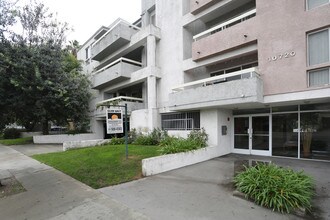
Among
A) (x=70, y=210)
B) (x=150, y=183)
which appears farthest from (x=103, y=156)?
(x=70, y=210)

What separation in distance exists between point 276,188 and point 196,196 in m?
1.93

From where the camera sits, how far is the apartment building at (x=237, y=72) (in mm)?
8141

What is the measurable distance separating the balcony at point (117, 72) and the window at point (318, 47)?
11.8 metres

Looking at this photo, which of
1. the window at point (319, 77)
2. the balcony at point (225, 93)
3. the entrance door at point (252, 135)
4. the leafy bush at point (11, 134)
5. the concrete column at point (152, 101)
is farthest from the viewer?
the leafy bush at point (11, 134)

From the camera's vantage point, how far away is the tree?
1518 centimetres

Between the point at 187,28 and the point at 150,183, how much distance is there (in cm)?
1103

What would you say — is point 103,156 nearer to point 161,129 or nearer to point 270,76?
point 161,129

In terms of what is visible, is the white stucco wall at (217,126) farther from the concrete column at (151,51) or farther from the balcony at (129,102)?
the balcony at (129,102)

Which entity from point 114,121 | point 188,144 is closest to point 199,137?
point 188,144

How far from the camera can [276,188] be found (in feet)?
15.5

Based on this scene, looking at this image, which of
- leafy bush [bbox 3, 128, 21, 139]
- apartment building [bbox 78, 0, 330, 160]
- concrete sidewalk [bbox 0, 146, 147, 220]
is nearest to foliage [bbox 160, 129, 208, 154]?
apartment building [bbox 78, 0, 330, 160]

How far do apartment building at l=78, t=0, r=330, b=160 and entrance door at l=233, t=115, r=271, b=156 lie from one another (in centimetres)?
5

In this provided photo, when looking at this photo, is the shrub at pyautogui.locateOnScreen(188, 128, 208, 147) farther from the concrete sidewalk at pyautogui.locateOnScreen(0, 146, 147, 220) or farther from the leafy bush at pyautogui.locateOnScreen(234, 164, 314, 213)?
the concrete sidewalk at pyautogui.locateOnScreen(0, 146, 147, 220)

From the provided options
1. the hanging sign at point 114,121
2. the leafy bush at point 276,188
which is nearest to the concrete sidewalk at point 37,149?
the hanging sign at point 114,121
